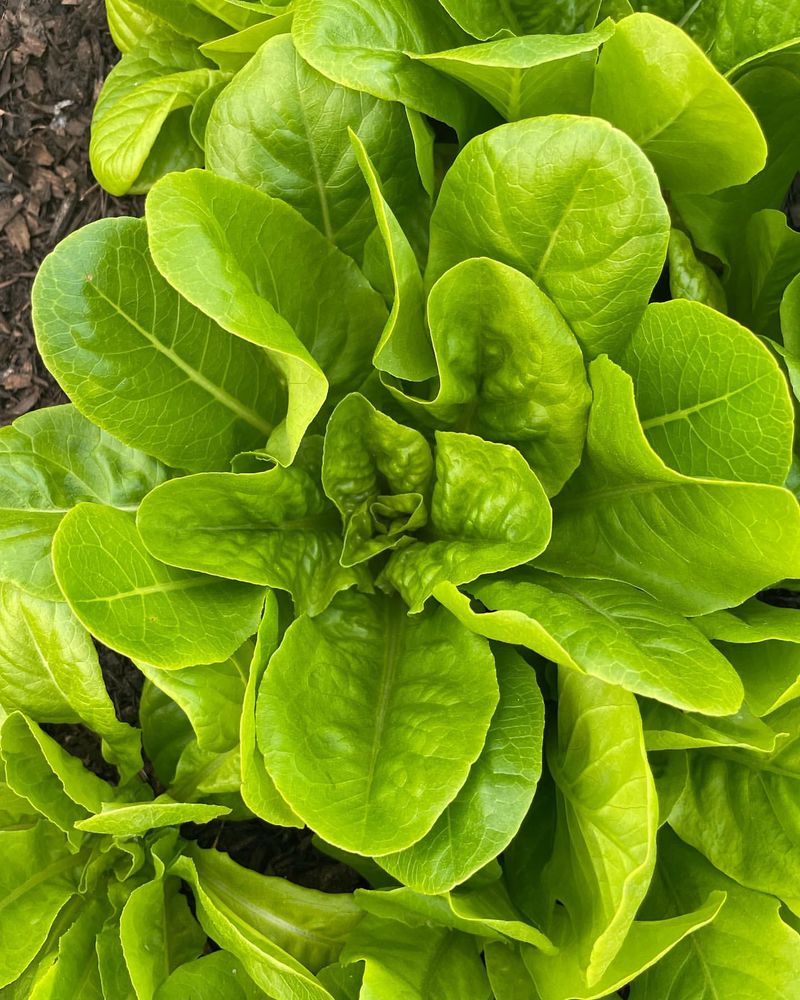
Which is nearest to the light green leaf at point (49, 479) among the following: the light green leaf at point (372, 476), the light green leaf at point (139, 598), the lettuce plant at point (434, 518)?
the lettuce plant at point (434, 518)

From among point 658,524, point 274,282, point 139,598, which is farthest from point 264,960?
point 274,282

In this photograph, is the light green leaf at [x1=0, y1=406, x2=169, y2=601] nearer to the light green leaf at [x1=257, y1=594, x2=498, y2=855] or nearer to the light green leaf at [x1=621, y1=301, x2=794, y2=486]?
the light green leaf at [x1=257, y1=594, x2=498, y2=855]

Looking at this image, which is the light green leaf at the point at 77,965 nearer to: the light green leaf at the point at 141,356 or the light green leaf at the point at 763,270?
the light green leaf at the point at 141,356

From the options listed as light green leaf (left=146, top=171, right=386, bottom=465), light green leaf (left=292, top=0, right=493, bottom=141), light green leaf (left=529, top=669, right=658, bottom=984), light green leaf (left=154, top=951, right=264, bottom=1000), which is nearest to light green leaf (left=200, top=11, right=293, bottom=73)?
light green leaf (left=292, top=0, right=493, bottom=141)

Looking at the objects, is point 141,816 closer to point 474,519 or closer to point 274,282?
point 474,519

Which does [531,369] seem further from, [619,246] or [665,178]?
[665,178]

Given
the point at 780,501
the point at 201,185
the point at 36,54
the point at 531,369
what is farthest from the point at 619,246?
the point at 36,54
